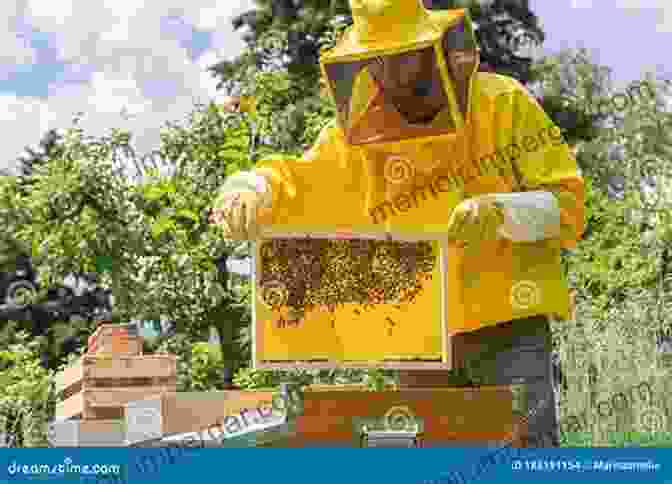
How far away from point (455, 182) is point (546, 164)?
36 centimetres

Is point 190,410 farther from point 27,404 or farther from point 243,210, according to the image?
point 27,404

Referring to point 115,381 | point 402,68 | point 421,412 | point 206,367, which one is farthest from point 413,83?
point 206,367

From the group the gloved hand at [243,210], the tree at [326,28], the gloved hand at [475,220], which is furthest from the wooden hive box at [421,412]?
the tree at [326,28]

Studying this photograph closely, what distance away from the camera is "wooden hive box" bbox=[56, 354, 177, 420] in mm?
5852

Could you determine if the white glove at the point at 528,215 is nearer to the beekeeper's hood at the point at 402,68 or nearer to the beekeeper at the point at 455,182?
the beekeeper at the point at 455,182

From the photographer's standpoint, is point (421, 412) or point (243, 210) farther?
point (243, 210)

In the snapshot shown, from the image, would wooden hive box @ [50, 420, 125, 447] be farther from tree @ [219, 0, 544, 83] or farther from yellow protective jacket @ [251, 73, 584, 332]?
tree @ [219, 0, 544, 83]

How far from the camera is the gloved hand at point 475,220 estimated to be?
14.5 feet

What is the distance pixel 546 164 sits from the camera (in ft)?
15.4

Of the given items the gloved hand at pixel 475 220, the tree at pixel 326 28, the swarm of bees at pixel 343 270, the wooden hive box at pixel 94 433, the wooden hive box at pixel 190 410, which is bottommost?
the wooden hive box at pixel 94 433

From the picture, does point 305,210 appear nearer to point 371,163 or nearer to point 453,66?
point 371,163

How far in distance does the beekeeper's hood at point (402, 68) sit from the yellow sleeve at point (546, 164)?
26cm

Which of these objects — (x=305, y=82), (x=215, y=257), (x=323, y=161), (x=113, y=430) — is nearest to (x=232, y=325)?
(x=215, y=257)

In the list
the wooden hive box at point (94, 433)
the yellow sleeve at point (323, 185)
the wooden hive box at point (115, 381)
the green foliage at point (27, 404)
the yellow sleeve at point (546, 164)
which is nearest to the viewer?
the yellow sleeve at point (546, 164)
